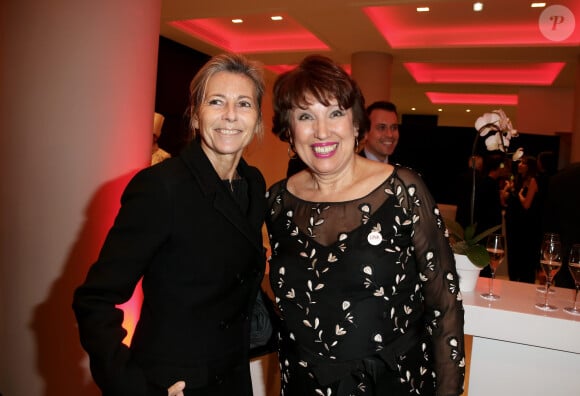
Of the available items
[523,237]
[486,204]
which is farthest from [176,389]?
[523,237]

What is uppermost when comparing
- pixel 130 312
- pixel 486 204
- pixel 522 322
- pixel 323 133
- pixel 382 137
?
pixel 382 137

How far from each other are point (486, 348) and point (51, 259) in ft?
8.03

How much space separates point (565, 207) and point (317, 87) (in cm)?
172

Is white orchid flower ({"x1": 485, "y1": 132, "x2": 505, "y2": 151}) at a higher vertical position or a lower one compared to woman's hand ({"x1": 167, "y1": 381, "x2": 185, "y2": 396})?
higher

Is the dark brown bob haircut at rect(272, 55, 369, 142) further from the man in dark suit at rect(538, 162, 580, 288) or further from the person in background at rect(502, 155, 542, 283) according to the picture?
the person in background at rect(502, 155, 542, 283)

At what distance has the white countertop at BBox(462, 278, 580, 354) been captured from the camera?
194 cm

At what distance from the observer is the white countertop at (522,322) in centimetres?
194

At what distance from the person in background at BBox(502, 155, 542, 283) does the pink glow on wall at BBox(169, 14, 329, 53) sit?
12.2 feet

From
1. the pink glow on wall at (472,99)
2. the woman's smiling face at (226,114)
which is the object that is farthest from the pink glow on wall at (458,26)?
the pink glow on wall at (472,99)

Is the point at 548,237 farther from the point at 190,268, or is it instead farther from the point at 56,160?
the point at 56,160

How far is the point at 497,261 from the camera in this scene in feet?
7.41

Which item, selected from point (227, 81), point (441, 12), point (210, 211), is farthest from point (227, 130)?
point (441, 12)

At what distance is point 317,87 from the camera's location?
1659 mm

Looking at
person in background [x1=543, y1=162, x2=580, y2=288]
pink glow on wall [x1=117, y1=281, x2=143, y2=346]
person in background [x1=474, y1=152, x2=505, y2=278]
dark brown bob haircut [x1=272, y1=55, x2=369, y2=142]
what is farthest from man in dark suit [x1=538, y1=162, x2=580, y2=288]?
pink glow on wall [x1=117, y1=281, x2=143, y2=346]
